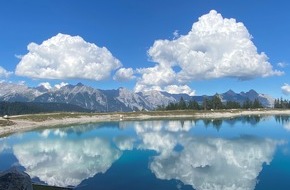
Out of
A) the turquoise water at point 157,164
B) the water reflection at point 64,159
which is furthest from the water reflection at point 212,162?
the water reflection at point 64,159

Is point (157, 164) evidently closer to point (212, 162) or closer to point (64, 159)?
point (212, 162)

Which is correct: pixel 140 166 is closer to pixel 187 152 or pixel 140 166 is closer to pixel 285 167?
pixel 187 152

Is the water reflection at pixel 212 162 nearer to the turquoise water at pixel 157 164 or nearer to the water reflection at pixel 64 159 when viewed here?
the turquoise water at pixel 157 164

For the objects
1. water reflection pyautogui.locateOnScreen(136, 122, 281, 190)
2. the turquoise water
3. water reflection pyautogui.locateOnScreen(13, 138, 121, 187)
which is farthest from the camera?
water reflection pyautogui.locateOnScreen(13, 138, 121, 187)

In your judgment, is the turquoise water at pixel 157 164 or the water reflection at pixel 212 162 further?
the water reflection at pixel 212 162

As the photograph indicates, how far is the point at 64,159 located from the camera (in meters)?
60.9

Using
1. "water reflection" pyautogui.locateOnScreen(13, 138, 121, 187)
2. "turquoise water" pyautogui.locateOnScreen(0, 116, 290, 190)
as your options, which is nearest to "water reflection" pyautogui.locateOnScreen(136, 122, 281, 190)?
"turquoise water" pyautogui.locateOnScreen(0, 116, 290, 190)

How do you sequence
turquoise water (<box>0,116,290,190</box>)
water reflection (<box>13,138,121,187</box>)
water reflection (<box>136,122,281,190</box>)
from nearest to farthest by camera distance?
turquoise water (<box>0,116,290,190</box>) → water reflection (<box>136,122,281,190</box>) → water reflection (<box>13,138,121,187</box>)

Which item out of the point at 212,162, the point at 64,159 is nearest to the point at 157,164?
the point at 212,162

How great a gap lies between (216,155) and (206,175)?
1627cm

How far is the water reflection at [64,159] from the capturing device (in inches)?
1816

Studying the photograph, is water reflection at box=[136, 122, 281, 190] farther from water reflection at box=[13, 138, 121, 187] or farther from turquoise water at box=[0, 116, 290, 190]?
water reflection at box=[13, 138, 121, 187]

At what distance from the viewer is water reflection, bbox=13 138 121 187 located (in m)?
46.1

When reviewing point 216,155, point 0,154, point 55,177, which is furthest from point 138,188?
point 0,154
